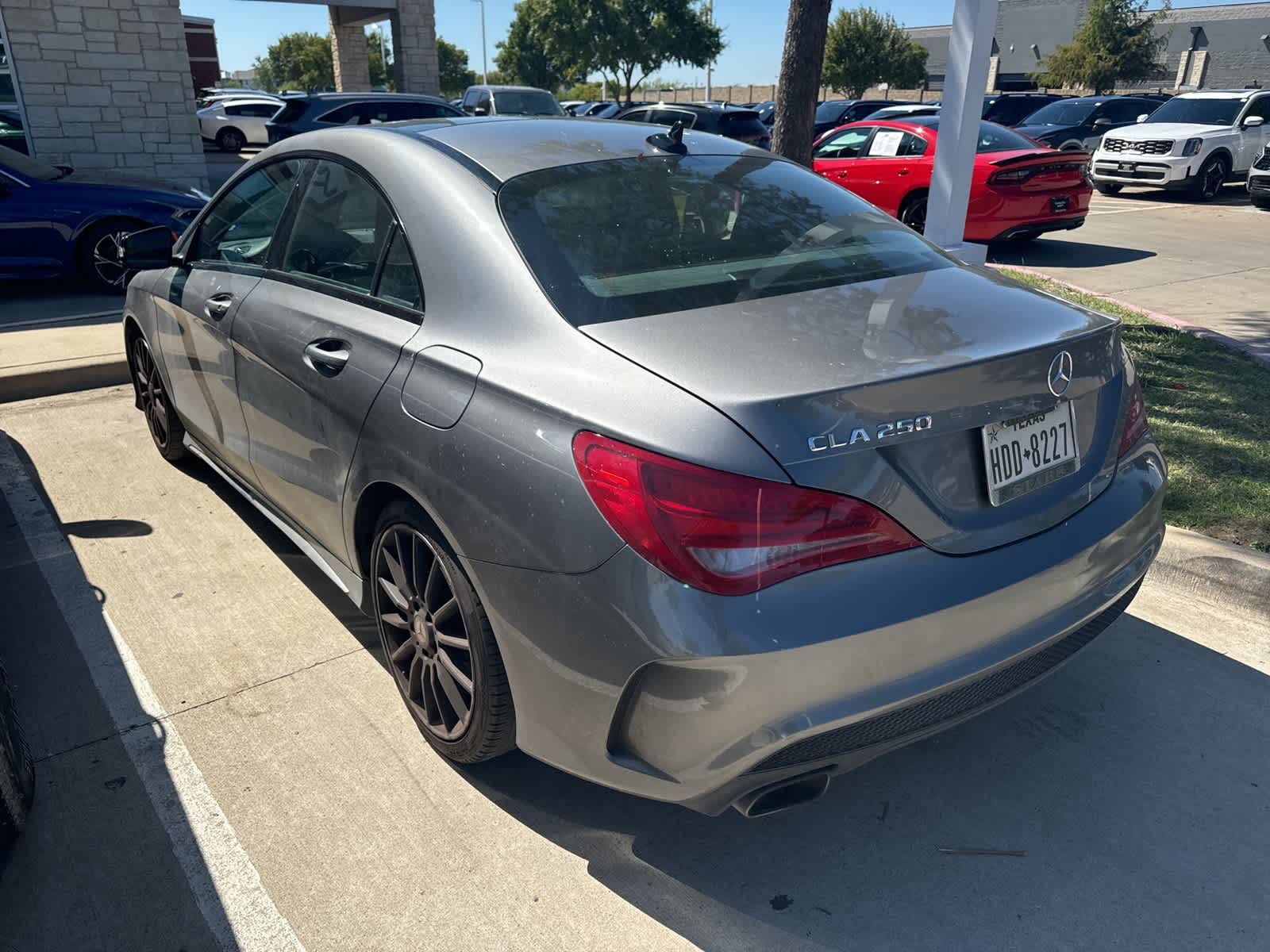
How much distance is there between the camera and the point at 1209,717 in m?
3.02

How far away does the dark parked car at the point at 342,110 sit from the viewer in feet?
44.9

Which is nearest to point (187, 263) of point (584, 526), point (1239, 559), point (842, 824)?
point (584, 526)

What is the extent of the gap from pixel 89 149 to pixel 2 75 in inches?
46.3

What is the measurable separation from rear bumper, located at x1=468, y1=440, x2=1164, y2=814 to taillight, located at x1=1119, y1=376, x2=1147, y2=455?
360mm

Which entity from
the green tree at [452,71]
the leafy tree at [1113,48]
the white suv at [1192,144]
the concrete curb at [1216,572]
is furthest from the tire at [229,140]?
the green tree at [452,71]

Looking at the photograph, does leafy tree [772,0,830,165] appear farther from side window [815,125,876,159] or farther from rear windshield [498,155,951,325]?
side window [815,125,876,159]

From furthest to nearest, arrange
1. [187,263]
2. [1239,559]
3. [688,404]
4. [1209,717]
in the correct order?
1. [187,263]
2. [1239,559]
3. [1209,717]
4. [688,404]

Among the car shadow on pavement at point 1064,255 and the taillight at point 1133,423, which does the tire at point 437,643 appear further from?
the car shadow on pavement at point 1064,255

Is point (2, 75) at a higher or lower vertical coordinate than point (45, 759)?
higher

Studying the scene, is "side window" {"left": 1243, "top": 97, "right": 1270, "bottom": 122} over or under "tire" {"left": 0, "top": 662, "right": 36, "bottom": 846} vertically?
over

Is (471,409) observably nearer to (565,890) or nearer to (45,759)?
(565,890)

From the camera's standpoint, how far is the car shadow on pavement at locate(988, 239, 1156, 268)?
10.7 m

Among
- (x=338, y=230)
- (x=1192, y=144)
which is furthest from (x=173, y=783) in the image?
(x=1192, y=144)

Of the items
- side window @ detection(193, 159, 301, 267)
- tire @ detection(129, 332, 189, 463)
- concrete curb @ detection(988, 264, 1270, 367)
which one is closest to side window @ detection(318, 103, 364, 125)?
concrete curb @ detection(988, 264, 1270, 367)
